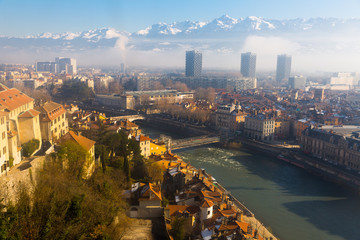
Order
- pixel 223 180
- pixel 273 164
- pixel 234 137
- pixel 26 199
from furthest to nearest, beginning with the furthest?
pixel 234 137 → pixel 273 164 → pixel 223 180 → pixel 26 199

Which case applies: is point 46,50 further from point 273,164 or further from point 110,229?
point 110,229

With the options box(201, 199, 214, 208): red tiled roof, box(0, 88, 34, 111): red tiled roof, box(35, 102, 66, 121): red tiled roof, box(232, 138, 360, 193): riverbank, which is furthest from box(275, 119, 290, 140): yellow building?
box(0, 88, 34, 111): red tiled roof

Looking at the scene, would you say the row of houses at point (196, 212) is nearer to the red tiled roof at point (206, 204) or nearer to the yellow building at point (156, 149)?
the red tiled roof at point (206, 204)

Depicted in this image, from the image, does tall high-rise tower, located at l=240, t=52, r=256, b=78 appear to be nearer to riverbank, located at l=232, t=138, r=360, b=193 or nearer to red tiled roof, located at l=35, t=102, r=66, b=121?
riverbank, located at l=232, t=138, r=360, b=193

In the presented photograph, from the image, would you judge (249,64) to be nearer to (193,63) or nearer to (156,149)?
(193,63)

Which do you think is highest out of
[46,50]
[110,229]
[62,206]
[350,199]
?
[46,50]

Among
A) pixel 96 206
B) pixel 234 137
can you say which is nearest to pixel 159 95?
pixel 234 137

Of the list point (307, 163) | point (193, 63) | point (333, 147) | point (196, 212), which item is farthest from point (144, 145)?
point (193, 63)

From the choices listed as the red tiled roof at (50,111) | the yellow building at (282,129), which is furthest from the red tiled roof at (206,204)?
the yellow building at (282,129)
